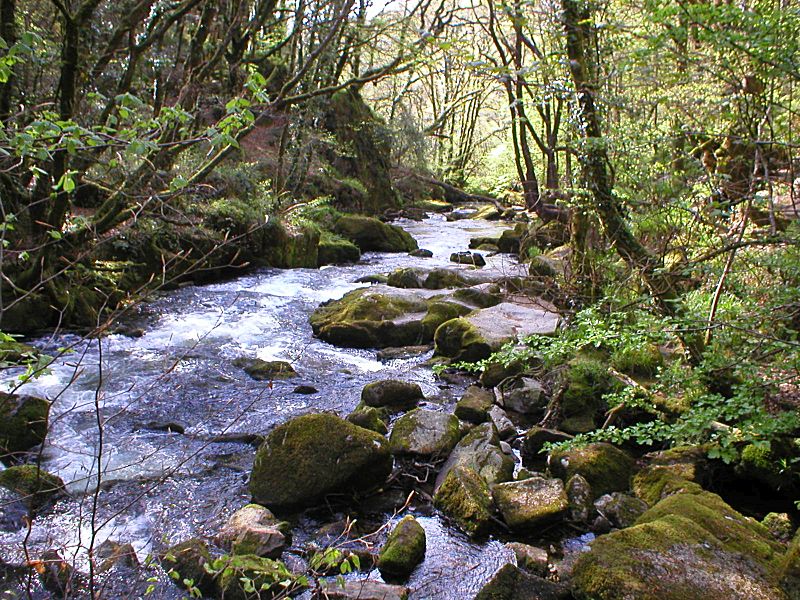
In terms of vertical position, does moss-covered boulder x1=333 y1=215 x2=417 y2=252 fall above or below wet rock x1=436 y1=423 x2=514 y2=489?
above

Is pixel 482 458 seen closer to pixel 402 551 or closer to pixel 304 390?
pixel 402 551

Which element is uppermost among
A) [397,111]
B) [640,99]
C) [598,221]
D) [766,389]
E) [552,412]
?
[397,111]

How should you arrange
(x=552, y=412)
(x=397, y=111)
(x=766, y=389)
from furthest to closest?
(x=397, y=111), (x=552, y=412), (x=766, y=389)

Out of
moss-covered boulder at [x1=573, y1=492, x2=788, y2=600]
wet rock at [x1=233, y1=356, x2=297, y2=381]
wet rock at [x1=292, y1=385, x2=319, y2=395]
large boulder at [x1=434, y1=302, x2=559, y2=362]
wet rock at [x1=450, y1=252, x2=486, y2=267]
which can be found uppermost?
wet rock at [x1=450, y1=252, x2=486, y2=267]

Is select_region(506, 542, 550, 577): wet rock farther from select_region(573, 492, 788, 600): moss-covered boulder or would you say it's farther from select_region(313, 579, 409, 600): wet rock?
select_region(313, 579, 409, 600): wet rock

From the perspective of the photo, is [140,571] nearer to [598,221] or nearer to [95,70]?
[95,70]

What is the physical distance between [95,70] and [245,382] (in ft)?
13.7

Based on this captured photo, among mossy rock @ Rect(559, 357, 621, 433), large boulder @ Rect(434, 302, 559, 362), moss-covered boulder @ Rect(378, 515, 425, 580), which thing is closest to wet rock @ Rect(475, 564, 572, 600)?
moss-covered boulder @ Rect(378, 515, 425, 580)

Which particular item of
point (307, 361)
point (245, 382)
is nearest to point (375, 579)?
point (245, 382)

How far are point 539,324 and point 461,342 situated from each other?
1379mm

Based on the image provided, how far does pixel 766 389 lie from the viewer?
3809 millimetres

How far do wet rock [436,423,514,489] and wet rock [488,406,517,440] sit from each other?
1.03 ft

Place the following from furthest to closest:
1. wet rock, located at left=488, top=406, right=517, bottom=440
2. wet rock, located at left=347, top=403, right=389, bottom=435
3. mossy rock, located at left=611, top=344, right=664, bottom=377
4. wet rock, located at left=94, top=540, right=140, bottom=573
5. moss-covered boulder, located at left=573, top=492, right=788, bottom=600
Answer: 1. mossy rock, located at left=611, top=344, right=664, bottom=377
2. wet rock, located at left=488, top=406, right=517, bottom=440
3. wet rock, located at left=347, top=403, right=389, bottom=435
4. wet rock, located at left=94, top=540, right=140, bottom=573
5. moss-covered boulder, located at left=573, top=492, right=788, bottom=600

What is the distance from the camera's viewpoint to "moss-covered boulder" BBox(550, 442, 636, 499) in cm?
491
